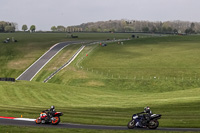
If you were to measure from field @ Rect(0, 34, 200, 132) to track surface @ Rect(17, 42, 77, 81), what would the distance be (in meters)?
2.60

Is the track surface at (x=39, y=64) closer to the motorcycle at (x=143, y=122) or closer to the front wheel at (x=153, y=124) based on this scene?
the motorcycle at (x=143, y=122)

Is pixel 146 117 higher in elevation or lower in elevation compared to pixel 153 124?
higher

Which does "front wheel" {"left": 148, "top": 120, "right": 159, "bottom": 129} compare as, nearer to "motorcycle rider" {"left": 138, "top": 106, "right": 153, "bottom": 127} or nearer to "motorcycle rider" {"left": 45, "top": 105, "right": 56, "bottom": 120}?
"motorcycle rider" {"left": 138, "top": 106, "right": 153, "bottom": 127}

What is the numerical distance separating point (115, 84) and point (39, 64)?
38.9 metres

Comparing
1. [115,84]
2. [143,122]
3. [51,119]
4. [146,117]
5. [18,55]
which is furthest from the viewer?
[18,55]

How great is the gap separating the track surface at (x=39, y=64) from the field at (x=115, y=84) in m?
2.60

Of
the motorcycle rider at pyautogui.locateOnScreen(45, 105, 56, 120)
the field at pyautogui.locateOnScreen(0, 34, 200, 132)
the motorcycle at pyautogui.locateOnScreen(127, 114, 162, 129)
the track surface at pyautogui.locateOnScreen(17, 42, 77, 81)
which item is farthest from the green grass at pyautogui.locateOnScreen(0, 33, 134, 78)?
the motorcycle at pyautogui.locateOnScreen(127, 114, 162, 129)

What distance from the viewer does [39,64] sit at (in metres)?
110

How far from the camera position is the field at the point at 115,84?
3750 centimetres

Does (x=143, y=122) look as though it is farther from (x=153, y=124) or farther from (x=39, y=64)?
(x=39, y=64)

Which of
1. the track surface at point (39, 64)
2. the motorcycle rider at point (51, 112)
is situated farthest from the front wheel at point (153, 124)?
the track surface at point (39, 64)

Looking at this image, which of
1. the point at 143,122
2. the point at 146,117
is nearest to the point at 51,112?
the point at 143,122

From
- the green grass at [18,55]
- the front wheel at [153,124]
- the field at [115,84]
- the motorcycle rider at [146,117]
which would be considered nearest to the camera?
the front wheel at [153,124]

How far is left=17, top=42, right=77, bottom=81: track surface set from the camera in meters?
95.4
